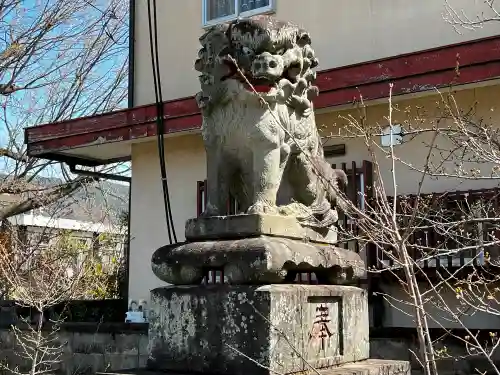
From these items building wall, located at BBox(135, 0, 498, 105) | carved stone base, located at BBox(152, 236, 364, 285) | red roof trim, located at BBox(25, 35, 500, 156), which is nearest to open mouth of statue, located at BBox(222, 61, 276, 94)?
carved stone base, located at BBox(152, 236, 364, 285)

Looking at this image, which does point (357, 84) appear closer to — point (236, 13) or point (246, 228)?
point (236, 13)

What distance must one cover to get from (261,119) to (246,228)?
2.29ft

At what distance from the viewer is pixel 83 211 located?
20.8m

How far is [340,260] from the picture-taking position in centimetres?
436

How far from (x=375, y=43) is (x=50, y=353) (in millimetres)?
6287

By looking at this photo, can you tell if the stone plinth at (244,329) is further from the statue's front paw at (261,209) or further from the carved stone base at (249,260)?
the statue's front paw at (261,209)

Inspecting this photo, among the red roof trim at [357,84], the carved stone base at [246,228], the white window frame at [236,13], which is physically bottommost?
the carved stone base at [246,228]

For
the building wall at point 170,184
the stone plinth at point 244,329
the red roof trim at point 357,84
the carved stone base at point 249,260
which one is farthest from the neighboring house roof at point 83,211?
the stone plinth at point 244,329

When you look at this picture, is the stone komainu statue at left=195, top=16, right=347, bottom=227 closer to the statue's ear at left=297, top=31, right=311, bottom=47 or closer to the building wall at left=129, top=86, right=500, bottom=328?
the statue's ear at left=297, top=31, right=311, bottom=47

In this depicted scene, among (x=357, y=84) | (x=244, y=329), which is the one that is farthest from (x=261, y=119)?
(x=357, y=84)

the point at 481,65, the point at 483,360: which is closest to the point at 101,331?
the point at 483,360

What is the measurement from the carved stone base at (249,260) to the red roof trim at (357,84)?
135 inches

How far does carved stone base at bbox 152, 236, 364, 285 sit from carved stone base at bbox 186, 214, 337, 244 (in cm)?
5

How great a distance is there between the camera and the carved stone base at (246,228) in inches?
152
